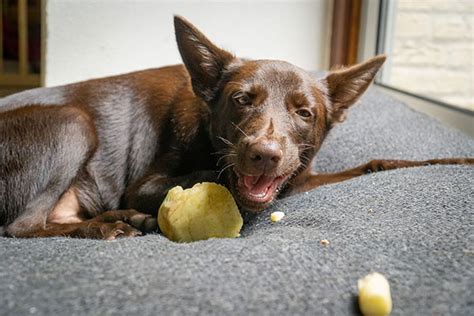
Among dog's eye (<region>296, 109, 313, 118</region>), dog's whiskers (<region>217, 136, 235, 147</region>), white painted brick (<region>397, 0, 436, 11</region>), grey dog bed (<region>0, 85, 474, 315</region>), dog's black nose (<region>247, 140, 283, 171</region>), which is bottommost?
grey dog bed (<region>0, 85, 474, 315</region>)

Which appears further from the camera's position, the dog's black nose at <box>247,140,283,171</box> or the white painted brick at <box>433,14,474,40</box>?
the white painted brick at <box>433,14,474,40</box>

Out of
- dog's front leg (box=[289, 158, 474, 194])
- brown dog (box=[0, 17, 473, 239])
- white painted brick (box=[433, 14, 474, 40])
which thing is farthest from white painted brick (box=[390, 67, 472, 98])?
brown dog (box=[0, 17, 473, 239])

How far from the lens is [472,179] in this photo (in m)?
1.83

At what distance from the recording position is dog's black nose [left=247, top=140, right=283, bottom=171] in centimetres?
160

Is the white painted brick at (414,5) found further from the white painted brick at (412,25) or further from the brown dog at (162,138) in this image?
the brown dog at (162,138)

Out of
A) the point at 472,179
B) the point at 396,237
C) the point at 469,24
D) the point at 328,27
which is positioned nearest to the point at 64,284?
the point at 396,237

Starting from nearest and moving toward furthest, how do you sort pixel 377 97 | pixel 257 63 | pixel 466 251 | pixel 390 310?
pixel 390 310 → pixel 466 251 → pixel 257 63 → pixel 377 97

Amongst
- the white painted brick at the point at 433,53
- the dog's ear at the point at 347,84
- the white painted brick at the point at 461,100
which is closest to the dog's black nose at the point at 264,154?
the dog's ear at the point at 347,84

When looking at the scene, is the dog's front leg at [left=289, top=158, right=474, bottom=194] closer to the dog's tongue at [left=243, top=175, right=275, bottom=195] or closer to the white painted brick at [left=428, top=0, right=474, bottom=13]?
the dog's tongue at [left=243, top=175, right=275, bottom=195]

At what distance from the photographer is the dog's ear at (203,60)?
6.82ft

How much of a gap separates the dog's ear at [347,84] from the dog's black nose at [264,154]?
600mm

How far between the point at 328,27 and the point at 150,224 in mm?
2511

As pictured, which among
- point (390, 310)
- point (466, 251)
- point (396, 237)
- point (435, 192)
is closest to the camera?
point (390, 310)

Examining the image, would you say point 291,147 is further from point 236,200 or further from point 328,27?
point 328,27
